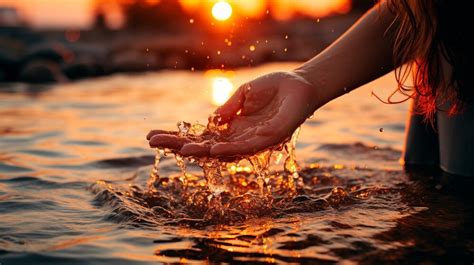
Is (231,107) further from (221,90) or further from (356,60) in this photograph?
(221,90)

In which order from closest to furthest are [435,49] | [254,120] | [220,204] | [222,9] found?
1. [435,49]
2. [220,204]
3. [254,120]
4. [222,9]

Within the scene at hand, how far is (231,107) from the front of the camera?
3.59 metres

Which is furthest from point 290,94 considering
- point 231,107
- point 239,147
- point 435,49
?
point 435,49

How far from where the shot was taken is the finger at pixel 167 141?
124 inches

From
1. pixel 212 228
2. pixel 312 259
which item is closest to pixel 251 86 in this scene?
pixel 212 228

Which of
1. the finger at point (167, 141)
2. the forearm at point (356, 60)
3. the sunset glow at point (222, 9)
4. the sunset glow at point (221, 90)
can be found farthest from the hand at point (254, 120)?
the sunset glow at point (221, 90)

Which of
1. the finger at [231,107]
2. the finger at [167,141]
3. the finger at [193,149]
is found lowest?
the finger at [193,149]

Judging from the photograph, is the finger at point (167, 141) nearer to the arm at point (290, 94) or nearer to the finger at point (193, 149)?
the arm at point (290, 94)

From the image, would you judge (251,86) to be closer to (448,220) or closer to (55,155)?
(448,220)

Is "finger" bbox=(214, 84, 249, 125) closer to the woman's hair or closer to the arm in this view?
the arm

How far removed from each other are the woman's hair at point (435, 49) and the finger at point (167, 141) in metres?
1.31

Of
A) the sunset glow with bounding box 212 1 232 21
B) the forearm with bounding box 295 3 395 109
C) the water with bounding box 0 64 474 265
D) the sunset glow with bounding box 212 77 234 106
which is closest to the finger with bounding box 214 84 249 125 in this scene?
the forearm with bounding box 295 3 395 109

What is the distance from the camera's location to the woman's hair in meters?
3.15

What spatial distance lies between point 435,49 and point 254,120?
3.81ft
